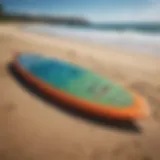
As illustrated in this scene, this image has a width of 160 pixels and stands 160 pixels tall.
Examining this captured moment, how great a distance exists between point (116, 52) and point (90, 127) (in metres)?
0.35

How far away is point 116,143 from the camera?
3.59 feet

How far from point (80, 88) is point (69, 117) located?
13cm

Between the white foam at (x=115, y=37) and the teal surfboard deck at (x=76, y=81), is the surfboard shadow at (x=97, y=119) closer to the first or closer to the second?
the teal surfboard deck at (x=76, y=81)

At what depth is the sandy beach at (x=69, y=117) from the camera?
108 centimetres

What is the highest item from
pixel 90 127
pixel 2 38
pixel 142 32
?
pixel 142 32

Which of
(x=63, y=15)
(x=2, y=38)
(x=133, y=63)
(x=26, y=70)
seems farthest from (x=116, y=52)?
(x=2, y=38)

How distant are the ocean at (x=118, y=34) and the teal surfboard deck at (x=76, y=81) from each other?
0.14m

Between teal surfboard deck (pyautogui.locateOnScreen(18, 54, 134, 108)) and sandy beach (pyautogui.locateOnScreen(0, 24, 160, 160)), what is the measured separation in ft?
0.11

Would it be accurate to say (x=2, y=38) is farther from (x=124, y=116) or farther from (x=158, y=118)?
(x=158, y=118)

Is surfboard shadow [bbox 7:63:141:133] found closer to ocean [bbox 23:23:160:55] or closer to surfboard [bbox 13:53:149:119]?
surfboard [bbox 13:53:149:119]

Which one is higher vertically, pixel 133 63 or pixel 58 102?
pixel 133 63

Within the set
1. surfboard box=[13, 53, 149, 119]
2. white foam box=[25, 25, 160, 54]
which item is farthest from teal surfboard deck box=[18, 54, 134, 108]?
white foam box=[25, 25, 160, 54]

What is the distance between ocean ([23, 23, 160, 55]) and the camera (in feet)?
4.14

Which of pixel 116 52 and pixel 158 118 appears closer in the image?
pixel 158 118
